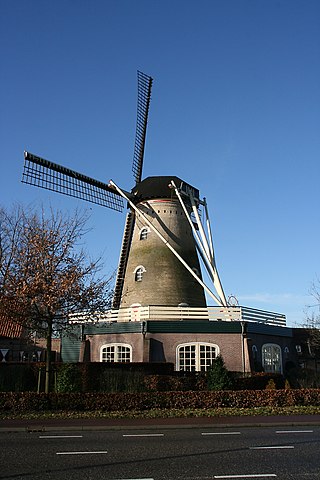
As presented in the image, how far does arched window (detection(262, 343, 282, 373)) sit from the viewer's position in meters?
30.7

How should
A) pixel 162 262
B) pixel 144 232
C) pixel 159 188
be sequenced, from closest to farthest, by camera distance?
1. pixel 162 262
2. pixel 144 232
3. pixel 159 188

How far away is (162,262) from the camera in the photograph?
32.8 m

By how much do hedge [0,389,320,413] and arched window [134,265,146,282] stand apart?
14.0 m

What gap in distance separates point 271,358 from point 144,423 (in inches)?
677

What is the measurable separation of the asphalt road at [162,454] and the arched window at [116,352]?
14237mm

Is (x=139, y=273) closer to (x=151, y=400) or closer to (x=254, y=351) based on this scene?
(x=254, y=351)

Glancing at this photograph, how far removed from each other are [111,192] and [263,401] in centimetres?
2031

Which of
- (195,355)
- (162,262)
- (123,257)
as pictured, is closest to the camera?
(195,355)

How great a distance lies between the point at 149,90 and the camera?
40.9 m

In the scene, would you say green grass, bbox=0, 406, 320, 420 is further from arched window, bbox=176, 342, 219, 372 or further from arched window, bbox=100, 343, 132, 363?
arched window, bbox=100, 343, 132, 363

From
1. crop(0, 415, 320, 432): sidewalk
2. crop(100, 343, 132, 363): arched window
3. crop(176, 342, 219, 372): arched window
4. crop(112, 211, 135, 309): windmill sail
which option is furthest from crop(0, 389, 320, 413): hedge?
crop(112, 211, 135, 309): windmill sail

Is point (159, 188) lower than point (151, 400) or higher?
higher

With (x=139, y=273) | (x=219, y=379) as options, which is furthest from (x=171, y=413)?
(x=139, y=273)

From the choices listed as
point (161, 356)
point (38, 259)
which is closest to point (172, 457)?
point (38, 259)
